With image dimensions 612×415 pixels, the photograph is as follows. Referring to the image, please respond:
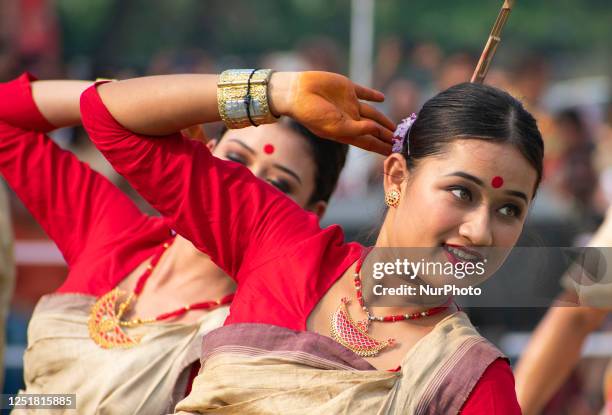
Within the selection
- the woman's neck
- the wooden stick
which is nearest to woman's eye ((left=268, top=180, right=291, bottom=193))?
the woman's neck

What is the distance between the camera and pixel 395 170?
274 cm

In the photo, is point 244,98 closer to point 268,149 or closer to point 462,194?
point 462,194

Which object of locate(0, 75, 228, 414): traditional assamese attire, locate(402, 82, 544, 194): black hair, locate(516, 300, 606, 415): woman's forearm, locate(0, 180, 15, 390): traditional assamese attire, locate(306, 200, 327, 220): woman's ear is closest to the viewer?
locate(402, 82, 544, 194): black hair

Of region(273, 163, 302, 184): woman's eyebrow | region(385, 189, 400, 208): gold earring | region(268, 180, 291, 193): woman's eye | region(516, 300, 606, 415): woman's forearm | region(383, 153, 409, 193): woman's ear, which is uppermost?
region(383, 153, 409, 193): woman's ear

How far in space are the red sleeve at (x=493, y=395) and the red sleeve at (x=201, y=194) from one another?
1.87 feet

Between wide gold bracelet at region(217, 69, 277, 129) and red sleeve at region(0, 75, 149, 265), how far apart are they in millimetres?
819

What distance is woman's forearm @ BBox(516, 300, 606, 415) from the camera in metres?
3.78

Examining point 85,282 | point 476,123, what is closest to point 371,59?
point 85,282

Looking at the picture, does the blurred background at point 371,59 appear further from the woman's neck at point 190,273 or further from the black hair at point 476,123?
the black hair at point 476,123

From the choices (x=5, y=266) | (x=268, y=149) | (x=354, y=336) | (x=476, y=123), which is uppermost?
(x=476, y=123)

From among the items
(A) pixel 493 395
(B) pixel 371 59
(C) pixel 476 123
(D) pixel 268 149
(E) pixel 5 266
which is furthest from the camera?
(B) pixel 371 59

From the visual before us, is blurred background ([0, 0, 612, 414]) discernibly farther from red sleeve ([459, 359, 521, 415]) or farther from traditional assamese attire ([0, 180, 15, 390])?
red sleeve ([459, 359, 521, 415])

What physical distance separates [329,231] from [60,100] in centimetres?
90

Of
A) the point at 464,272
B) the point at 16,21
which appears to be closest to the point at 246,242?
the point at 464,272
